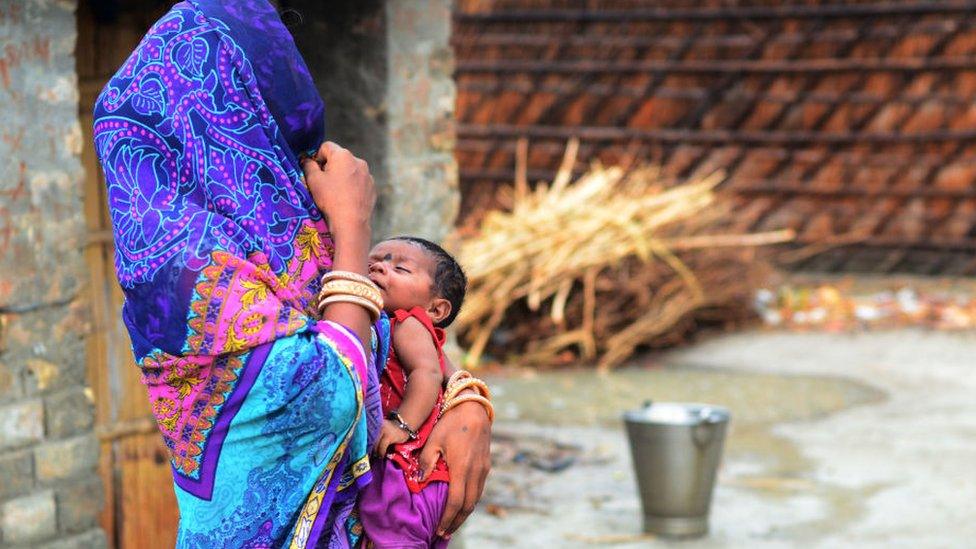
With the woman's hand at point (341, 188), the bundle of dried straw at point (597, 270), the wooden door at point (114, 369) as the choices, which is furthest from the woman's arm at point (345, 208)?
the bundle of dried straw at point (597, 270)

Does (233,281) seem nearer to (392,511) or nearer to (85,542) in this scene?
(392,511)

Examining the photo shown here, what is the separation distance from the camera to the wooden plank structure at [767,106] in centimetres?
1086

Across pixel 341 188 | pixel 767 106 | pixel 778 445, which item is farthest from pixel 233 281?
pixel 767 106

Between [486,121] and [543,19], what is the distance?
3.10 ft

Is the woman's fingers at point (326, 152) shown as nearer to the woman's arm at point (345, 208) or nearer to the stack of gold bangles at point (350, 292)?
the woman's arm at point (345, 208)

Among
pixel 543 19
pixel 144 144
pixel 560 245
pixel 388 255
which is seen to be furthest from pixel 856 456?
pixel 543 19

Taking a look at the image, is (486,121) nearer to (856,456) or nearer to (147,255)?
(856,456)

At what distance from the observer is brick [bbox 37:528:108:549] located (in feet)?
13.5

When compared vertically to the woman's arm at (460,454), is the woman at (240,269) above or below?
above

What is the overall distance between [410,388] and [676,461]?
319cm

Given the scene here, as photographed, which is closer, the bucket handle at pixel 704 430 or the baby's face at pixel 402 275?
the baby's face at pixel 402 275

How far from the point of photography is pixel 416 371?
2.39m

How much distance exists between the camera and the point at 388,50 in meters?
5.00

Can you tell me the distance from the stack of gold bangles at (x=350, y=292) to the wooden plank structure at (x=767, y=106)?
9.10 meters
